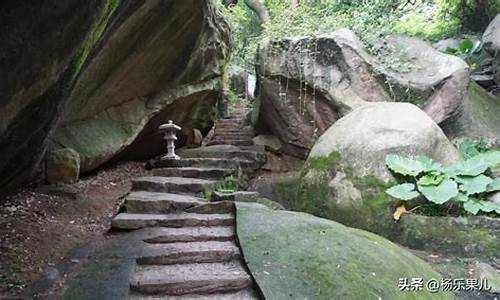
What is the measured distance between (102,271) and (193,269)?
807mm

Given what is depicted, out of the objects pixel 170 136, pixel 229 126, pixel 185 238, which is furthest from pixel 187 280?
pixel 229 126

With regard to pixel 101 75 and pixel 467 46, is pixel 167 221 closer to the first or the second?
pixel 101 75

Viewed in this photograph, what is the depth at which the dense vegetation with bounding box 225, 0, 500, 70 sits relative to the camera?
8.21 m

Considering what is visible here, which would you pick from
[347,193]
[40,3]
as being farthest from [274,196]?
[40,3]

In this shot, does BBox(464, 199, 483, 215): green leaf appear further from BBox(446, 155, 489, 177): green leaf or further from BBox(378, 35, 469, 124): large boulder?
BBox(378, 35, 469, 124): large boulder

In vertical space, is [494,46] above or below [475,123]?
above

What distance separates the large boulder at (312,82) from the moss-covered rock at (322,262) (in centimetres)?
355

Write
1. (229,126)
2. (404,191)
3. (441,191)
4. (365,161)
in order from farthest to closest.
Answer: (229,126)
(365,161)
(404,191)
(441,191)

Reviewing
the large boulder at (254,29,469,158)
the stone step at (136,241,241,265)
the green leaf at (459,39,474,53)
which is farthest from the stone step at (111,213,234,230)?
the green leaf at (459,39,474,53)

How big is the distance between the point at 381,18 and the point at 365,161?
4.88m

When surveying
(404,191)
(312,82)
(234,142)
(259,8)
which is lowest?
(234,142)

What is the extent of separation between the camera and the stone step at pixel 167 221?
190 inches

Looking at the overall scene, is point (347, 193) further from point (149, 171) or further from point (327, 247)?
point (149, 171)

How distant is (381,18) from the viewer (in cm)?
906
